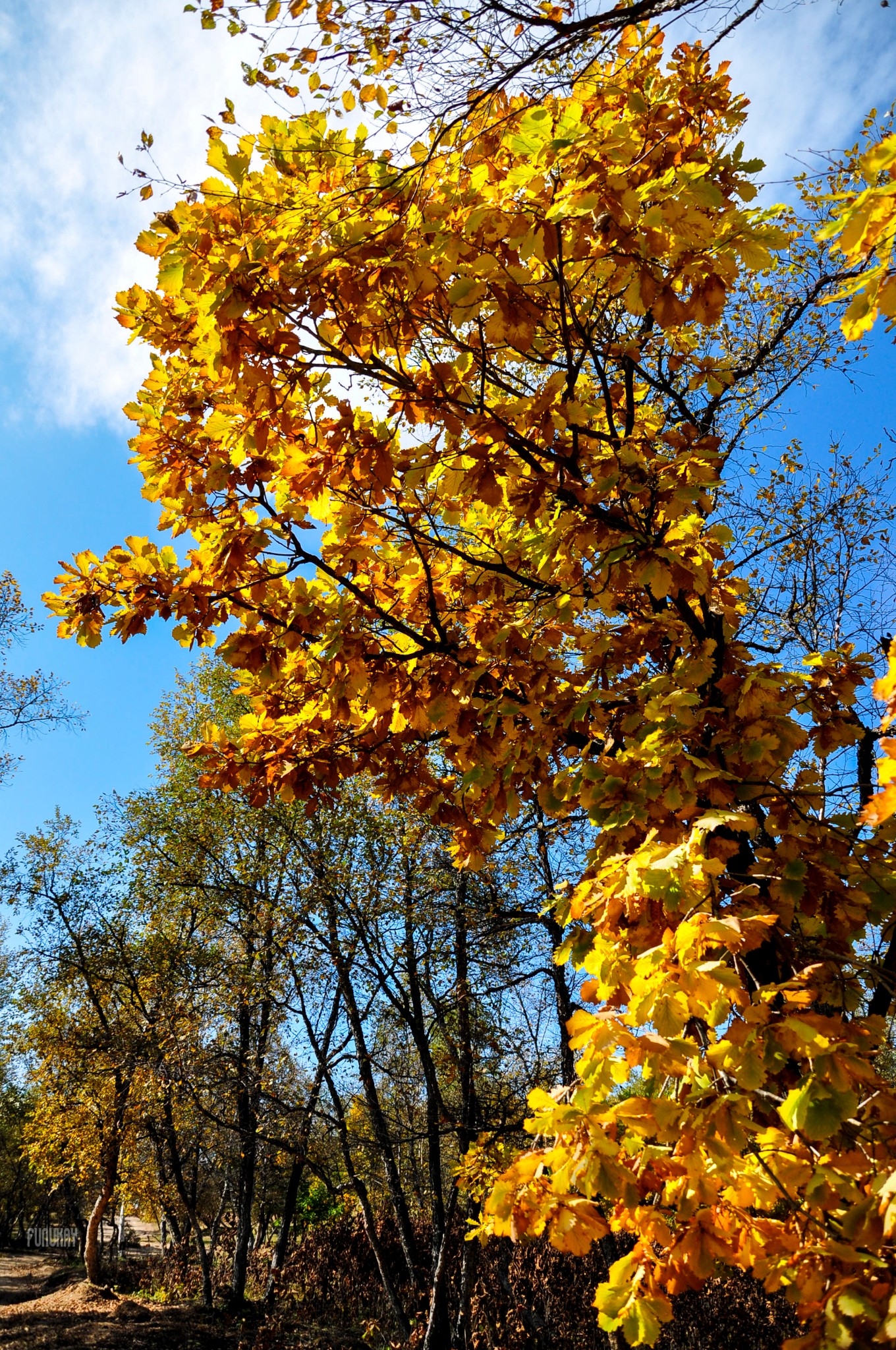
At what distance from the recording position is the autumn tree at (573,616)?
5.26 feet

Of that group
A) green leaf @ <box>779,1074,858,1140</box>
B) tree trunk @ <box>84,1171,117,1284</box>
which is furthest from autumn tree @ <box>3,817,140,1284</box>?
green leaf @ <box>779,1074,858,1140</box>

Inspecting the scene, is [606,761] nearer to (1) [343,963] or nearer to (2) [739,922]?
(2) [739,922]

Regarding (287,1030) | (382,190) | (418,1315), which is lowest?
(418,1315)

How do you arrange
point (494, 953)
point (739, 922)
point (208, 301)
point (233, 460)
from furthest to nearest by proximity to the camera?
point (494, 953), point (233, 460), point (208, 301), point (739, 922)

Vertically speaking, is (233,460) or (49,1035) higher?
(233,460)

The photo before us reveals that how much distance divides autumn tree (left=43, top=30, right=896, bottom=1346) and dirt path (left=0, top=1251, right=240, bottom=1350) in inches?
456

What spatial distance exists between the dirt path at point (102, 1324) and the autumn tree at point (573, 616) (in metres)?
11.6

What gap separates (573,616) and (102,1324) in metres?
14.3

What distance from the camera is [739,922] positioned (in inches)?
64.0

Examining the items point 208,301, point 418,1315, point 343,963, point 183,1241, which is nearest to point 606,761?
point 208,301

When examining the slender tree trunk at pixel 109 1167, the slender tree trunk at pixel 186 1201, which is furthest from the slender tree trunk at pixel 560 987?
the slender tree trunk at pixel 186 1201

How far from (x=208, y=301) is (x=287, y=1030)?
1177 cm

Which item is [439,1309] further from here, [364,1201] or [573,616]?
[573,616]

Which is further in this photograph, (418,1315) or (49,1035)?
(49,1035)
